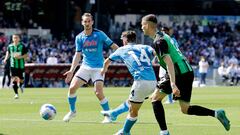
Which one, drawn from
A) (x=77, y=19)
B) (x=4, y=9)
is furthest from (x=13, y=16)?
(x=77, y=19)

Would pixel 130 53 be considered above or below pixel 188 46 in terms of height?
above

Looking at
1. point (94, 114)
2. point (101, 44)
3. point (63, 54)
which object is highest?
point (101, 44)

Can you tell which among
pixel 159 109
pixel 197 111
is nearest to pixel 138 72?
pixel 159 109

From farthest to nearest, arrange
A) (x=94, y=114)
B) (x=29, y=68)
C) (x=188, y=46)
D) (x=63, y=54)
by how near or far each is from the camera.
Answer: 1. (x=188, y=46)
2. (x=63, y=54)
3. (x=29, y=68)
4. (x=94, y=114)

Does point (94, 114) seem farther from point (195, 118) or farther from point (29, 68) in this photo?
point (29, 68)

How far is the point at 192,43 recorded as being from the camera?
56500mm

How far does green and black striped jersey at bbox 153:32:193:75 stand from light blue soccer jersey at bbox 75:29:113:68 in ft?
14.0

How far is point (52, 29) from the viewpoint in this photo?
5675cm

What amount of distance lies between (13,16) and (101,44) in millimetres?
41037

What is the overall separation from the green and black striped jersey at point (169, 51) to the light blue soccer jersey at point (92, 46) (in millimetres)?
4267

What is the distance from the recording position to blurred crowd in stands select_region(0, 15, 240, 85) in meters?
49.1

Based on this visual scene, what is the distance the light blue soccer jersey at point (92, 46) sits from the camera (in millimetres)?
17016

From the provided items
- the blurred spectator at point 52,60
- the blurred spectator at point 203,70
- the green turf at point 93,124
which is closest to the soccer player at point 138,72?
the green turf at point 93,124

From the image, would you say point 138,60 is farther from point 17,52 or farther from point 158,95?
point 17,52
